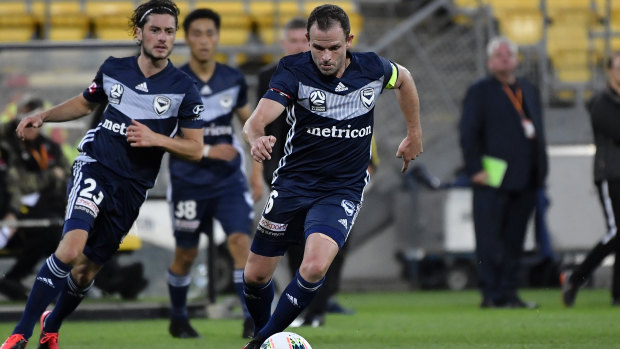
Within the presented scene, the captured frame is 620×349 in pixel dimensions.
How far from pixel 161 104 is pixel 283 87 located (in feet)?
3.85

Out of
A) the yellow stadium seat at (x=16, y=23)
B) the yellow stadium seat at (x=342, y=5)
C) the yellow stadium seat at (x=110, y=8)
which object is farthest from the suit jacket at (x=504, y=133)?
the yellow stadium seat at (x=16, y=23)

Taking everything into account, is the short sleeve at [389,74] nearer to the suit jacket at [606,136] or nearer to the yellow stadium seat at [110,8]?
the suit jacket at [606,136]

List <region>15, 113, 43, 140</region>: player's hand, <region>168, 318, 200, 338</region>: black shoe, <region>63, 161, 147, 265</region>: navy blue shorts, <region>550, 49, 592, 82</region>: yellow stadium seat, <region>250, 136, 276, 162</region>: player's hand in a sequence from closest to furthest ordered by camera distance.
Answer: <region>250, 136, 276, 162</region>: player's hand
<region>63, 161, 147, 265</region>: navy blue shorts
<region>15, 113, 43, 140</region>: player's hand
<region>168, 318, 200, 338</region>: black shoe
<region>550, 49, 592, 82</region>: yellow stadium seat

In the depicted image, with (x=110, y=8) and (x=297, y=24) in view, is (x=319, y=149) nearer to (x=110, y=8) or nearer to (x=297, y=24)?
(x=297, y=24)

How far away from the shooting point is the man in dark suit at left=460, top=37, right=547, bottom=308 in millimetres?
11406

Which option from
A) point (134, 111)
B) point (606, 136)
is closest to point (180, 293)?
point (134, 111)

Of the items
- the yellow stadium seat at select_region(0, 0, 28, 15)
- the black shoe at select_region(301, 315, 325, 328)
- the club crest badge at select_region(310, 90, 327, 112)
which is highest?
the club crest badge at select_region(310, 90, 327, 112)

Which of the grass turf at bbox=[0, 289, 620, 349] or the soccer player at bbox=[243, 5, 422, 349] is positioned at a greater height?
the soccer player at bbox=[243, 5, 422, 349]

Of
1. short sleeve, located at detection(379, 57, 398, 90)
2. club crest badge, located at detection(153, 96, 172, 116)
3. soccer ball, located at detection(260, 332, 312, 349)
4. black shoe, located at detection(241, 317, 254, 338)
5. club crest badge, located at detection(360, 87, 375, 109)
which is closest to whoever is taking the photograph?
soccer ball, located at detection(260, 332, 312, 349)

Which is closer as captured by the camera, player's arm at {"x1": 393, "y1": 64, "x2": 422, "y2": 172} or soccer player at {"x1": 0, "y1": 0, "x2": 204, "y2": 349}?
player's arm at {"x1": 393, "y1": 64, "x2": 422, "y2": 172}

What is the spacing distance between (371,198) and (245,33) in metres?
3.66

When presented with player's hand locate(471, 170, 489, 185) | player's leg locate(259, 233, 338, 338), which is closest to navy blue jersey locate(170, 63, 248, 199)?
player's leg locate(259, 233, 338, 338)

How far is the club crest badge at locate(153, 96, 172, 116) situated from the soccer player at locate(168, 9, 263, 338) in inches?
50.8

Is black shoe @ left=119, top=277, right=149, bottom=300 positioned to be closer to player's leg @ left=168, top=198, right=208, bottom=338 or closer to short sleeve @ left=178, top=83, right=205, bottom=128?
player's leg @ left=168, top=198, right=208, bottom=338
